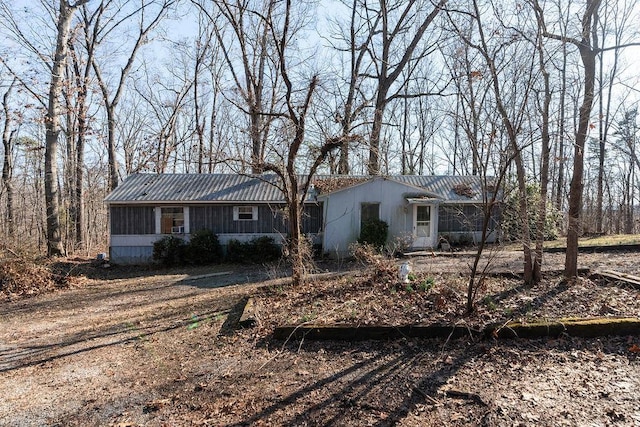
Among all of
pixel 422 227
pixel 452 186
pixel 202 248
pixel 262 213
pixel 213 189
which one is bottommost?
pixel 202 248

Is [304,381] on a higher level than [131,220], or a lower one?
lower

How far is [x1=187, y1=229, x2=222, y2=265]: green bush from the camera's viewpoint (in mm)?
13922

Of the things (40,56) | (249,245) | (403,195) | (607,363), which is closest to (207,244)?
(249,245)

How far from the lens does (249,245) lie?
14.2 m

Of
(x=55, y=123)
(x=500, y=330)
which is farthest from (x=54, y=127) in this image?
(x=500, y=330)

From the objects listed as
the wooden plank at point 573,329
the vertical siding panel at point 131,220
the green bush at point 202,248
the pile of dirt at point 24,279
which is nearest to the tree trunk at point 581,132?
the wooden plank at point 573,329

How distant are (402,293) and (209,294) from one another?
4598mm

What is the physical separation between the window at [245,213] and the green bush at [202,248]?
127 cm

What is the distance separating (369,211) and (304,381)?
444 inches

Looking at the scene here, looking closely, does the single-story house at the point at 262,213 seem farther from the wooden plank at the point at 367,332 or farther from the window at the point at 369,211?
the wooden plank at the point at 367,332

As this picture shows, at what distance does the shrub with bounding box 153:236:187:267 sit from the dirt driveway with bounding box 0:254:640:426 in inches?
317

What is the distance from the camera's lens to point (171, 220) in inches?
582

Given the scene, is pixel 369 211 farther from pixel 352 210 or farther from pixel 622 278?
pixel 622 278

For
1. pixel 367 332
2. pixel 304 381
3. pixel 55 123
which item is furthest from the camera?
pixel 55 123
